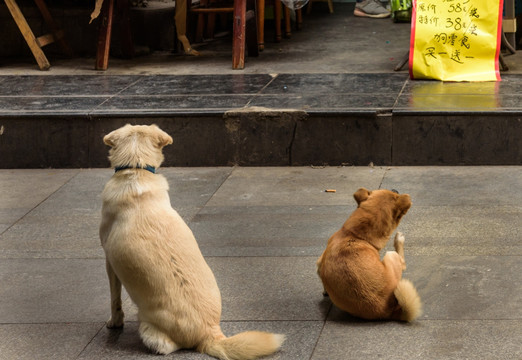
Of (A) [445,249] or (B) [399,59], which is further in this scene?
(B) [399,59]

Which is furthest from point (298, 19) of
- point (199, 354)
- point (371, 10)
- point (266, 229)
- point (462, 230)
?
point (199, 354)

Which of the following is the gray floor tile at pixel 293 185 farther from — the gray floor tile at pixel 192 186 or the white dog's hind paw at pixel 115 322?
the white dog's hind paw at pixel 115 322

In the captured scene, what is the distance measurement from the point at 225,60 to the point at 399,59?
187 centimetres

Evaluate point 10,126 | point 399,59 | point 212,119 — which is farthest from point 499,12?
point 10,126

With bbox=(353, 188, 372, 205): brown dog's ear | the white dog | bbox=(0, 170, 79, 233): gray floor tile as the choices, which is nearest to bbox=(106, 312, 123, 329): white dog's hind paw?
the white dog

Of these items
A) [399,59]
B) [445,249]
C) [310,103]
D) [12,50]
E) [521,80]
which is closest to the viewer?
[445,249]

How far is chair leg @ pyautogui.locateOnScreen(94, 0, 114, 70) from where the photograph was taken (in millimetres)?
8805

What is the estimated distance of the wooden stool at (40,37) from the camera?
878cm

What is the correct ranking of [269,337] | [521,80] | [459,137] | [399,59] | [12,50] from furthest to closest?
[12,50] < [399,59] < [521,80] < [459,137] < [269,337]

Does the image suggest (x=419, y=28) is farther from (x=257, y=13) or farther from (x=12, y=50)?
(x=12, y=50)

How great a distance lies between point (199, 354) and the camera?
12.8 feet

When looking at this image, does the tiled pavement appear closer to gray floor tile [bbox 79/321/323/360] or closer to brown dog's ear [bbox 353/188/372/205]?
gray floor tile [bbox 79/321/323/360]

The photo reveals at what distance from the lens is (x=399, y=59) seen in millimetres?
9055

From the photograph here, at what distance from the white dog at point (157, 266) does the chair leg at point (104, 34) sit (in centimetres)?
504
